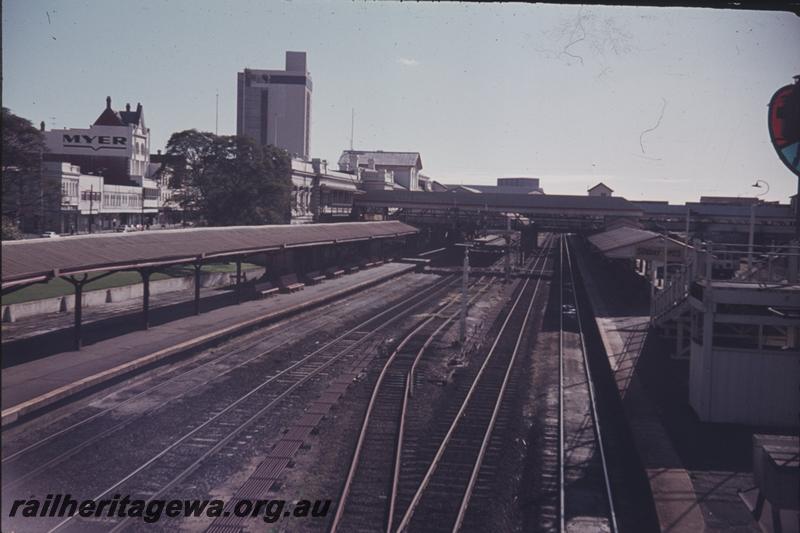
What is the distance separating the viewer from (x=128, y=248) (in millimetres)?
20328

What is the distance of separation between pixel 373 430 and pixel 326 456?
5.36 ft

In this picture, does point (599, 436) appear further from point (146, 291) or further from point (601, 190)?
point (601, 190)

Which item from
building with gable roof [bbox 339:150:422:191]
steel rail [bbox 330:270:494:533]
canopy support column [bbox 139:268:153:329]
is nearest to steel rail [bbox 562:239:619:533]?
steel rail [bbox 330:270:494:533]

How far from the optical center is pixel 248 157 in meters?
43.0

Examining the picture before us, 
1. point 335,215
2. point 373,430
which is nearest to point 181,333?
point 373,430

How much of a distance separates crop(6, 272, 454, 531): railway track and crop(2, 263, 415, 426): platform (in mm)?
2916

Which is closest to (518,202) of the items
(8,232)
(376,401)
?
(8,232)

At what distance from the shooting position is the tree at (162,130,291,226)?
41875 mm

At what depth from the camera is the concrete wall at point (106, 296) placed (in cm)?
2395

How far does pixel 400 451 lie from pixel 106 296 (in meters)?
21.3

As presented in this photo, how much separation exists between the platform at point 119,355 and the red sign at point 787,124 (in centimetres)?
1180

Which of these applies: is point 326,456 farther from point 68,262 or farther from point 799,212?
point 68,262

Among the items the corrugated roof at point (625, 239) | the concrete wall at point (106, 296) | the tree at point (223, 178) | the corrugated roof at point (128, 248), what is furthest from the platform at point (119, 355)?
the tree at point (223, 178)

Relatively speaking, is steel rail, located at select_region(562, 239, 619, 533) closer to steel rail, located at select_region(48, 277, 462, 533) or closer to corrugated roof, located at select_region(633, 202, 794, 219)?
steel rail, located at select_region(48, 277, 462, 533)
